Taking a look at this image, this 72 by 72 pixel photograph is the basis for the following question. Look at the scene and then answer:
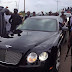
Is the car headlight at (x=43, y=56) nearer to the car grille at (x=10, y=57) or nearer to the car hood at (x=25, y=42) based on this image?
the car hood at (x=25, y=42)

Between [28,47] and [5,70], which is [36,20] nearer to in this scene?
[28,47]

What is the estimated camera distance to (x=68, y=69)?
4.28 metres

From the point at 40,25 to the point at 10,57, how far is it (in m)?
2.05

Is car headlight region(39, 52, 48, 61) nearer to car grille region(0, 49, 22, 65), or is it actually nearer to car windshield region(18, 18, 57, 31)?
car grille region(0, 49, 22, 65)

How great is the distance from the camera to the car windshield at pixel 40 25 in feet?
15.3

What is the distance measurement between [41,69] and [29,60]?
12.3 inches

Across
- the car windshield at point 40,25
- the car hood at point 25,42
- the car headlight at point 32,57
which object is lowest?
the car headlight at point 32,57

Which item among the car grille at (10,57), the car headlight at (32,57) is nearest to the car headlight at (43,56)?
the car headlight at (32,57)

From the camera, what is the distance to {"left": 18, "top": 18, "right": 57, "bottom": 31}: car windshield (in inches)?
184

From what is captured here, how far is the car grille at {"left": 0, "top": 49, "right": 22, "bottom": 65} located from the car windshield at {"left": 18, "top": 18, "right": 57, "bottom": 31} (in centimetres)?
177

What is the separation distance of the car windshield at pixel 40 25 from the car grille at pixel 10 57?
1769 mm

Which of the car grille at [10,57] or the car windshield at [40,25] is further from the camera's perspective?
the car windshield at [40,25]

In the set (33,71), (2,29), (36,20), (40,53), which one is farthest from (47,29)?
(2,29)

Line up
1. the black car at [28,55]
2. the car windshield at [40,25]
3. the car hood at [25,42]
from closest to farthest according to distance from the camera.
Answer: the black car at [28,55] < the car hood at [25,42] < the car windshield at [40,25]
